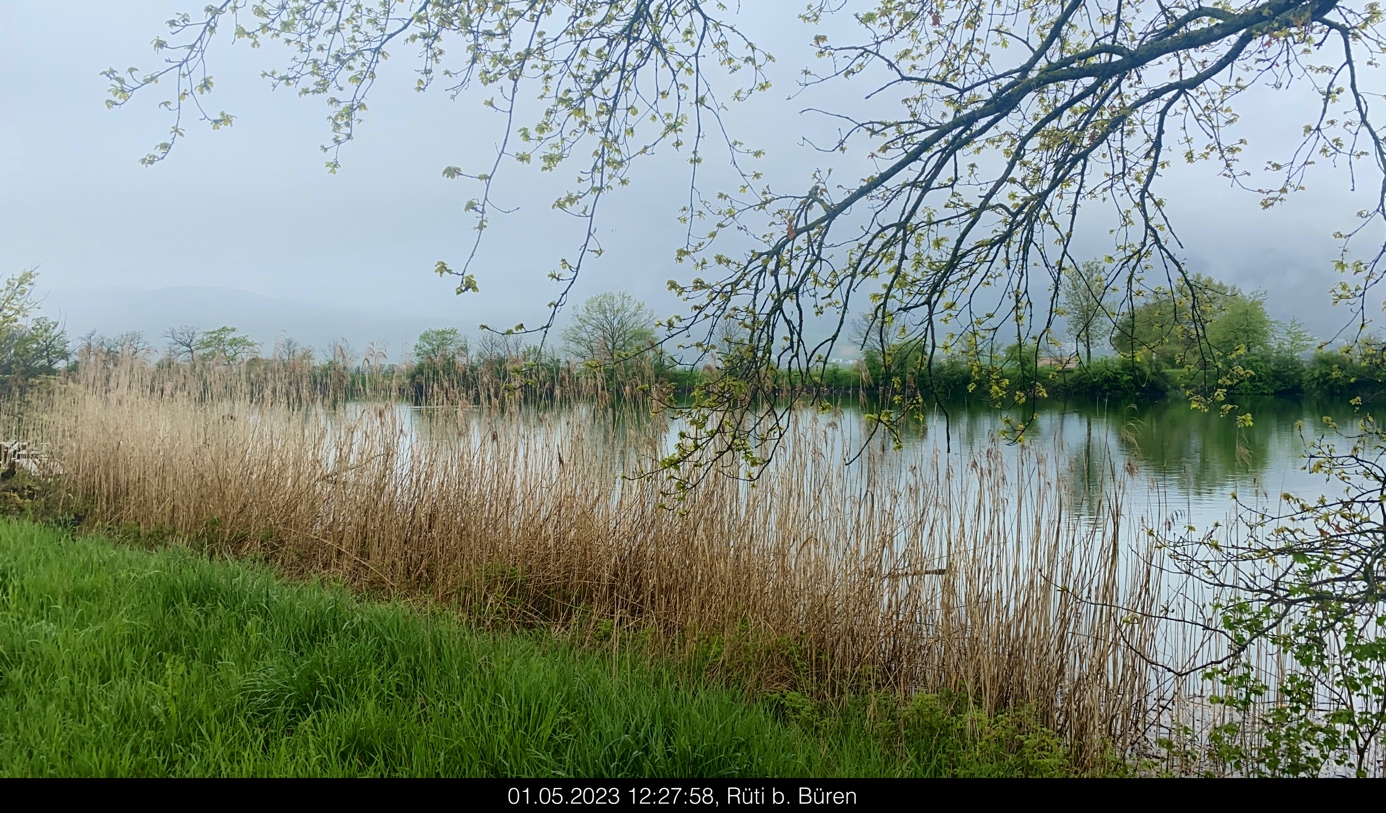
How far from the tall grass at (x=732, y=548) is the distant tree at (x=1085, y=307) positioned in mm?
970

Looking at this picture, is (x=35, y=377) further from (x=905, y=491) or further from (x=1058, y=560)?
(x=1058, y=560)

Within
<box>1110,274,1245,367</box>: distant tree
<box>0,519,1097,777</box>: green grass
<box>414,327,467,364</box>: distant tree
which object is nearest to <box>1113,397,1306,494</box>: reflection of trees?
<box>1110,274,1245,367</box>: distant tree

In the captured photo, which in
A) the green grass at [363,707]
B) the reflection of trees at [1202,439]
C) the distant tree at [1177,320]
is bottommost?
the green grass at [363,707]

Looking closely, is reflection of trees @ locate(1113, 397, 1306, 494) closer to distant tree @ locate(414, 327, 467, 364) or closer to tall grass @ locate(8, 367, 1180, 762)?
tall grass @ locate(8, 367, 1180, 762)

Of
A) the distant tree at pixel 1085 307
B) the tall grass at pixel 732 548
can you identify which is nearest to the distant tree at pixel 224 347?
the tall grass at pixel 732 548

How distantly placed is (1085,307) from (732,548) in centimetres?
196

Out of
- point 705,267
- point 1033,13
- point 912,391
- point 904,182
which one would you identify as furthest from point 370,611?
point 1033,13

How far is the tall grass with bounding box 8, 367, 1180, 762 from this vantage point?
325 centimetres

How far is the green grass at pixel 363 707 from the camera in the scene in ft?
6.64

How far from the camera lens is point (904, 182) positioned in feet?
8.07

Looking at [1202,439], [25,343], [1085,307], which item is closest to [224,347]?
[25,343]

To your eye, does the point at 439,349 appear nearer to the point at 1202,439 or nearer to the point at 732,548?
the point at 732,548

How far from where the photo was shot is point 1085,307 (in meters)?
2.80

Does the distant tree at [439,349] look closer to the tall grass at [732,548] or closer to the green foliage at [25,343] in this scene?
the tall grass at [732,548]
